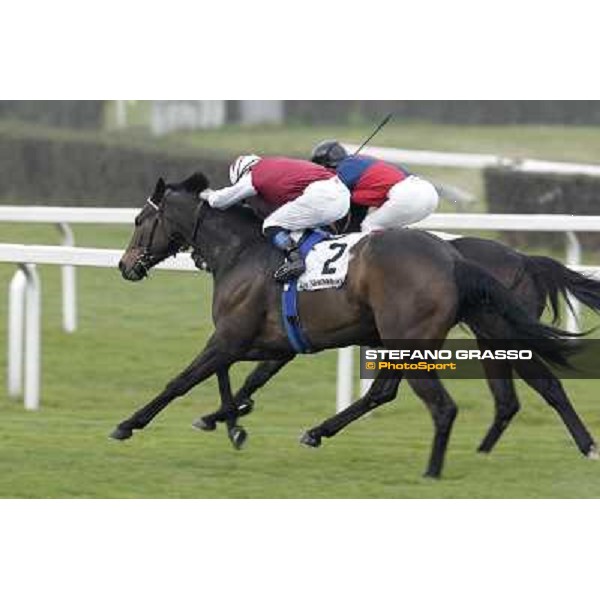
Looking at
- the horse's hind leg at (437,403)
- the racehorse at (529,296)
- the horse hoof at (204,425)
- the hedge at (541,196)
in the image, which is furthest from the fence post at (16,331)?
the hedge at (541,196)

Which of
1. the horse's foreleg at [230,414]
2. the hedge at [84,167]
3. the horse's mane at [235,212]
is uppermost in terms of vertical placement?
the horse's mane at [235,212]

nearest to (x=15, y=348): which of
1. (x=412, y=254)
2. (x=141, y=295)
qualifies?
(x=412, y=254)

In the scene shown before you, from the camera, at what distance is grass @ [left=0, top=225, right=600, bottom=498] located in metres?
7.87

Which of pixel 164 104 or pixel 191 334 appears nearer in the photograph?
pixel 191 334

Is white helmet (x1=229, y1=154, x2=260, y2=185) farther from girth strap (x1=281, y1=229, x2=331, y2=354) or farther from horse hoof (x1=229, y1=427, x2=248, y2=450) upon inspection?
horse hoof (x1=229, y1=427, x2=248, y2=450)

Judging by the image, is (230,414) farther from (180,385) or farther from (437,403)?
(437,403)

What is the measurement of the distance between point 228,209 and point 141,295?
6111mm

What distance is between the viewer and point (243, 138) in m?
28.7

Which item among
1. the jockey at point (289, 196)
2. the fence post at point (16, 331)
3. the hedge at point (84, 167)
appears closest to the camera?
the jockey at point (289, 196)

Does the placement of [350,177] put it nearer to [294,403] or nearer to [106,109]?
[294,403]

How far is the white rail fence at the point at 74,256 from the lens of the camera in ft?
32.2

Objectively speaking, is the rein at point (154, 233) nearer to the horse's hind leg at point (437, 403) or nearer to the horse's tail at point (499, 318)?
the horse's tail at point (499, 318)

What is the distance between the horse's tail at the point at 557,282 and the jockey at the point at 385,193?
58 cm
